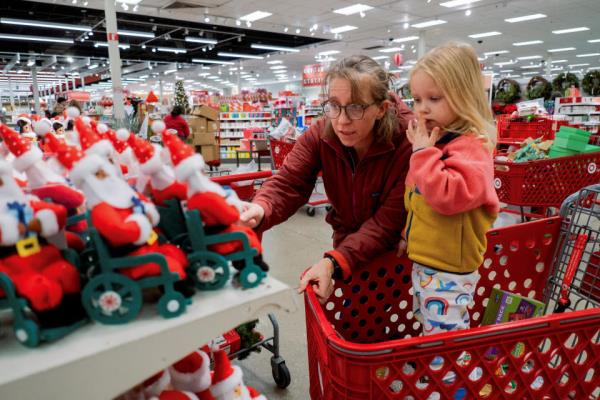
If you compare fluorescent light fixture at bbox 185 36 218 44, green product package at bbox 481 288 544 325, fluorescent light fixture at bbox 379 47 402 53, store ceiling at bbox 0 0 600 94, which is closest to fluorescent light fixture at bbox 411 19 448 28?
store ceiling at bbox 0 0 600 94

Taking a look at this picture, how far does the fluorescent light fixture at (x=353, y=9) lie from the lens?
1114 centimetres

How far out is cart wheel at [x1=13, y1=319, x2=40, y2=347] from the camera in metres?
0.64

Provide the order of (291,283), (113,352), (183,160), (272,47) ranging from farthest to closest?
1. (272,47)
2. (291,283)
3. (183,160)
4. (113,352)

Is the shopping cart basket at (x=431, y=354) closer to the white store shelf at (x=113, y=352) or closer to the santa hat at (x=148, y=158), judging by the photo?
the white store shelf at (x=113, y=352)

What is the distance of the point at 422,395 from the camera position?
3.51 ft

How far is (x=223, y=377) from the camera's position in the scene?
1006mm

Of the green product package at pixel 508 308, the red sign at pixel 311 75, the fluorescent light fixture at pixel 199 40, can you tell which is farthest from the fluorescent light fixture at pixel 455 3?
the green product package at pixel 508 308

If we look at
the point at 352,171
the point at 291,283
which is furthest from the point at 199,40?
the point at 352,171

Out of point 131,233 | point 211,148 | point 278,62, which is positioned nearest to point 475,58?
point 131,233

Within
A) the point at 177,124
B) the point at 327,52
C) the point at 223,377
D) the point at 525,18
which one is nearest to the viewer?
the point at 223,377

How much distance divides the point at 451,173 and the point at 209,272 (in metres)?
0.80

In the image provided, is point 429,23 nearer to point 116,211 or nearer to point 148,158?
point 148,158

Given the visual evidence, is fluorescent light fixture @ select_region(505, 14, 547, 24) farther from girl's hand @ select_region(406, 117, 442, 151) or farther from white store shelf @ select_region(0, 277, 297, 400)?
white store shelf @ select_region(0, 277, 297, 400)

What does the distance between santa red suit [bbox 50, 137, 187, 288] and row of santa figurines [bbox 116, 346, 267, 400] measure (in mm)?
310
